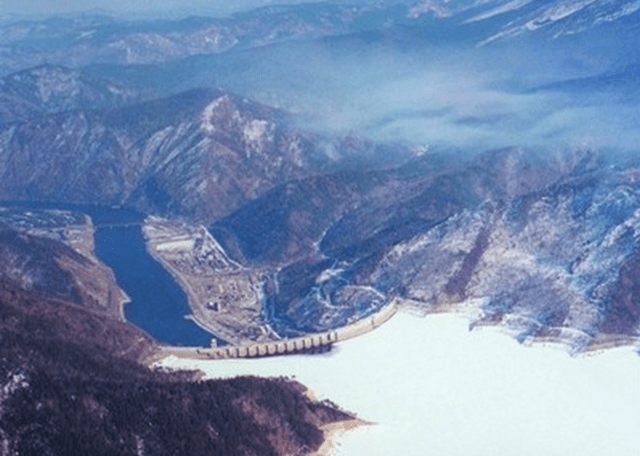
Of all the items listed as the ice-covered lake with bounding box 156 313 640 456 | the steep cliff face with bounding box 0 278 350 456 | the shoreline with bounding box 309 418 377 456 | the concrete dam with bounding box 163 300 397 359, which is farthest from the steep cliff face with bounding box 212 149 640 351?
the steep cliff face with bounding box 0 278 350 456

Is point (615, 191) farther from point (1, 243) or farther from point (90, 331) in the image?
point (1, 243)

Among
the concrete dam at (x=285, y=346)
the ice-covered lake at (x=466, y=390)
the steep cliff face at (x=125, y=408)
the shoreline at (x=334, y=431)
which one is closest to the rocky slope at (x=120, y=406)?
the steep cliff face at (x=125, y=408)

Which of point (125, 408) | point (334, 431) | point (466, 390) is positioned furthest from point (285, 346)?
point (125, 408)

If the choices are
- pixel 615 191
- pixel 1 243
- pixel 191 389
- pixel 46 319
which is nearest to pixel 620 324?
pixel 615 191

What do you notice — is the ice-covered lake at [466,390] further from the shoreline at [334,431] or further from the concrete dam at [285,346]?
the concrete dam at [285,346]

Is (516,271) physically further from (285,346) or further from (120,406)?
(120,406)

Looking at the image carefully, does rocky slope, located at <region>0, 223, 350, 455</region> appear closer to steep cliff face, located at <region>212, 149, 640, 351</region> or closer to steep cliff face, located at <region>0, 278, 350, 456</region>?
steep cliff face, located at <region>0, 278, 350, 456</region>
